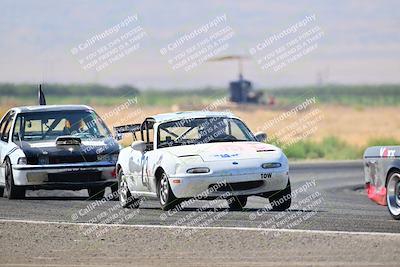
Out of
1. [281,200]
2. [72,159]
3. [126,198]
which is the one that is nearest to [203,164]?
[281,200]

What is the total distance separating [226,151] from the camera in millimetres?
17578

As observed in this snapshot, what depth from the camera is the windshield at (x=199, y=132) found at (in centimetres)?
1846

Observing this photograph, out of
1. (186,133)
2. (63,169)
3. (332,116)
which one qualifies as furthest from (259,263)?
(332,116)

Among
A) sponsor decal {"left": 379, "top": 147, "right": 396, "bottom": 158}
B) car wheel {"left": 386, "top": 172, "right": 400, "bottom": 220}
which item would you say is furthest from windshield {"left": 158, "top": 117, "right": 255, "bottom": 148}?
car wheel {"left": 386, "top": 172, "right": 400, "bottom": 220}

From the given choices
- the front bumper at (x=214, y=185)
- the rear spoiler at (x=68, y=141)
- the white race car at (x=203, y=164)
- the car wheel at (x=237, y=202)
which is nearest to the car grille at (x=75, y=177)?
the rear spoiler at (x=68, y=141)

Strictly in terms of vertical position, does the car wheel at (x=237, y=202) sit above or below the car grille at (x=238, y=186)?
below

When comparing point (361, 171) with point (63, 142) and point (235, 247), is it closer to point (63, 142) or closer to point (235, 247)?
point (63, 142)

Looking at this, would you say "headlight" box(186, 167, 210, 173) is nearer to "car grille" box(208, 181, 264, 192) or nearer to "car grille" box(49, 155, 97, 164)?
"car grille" box(208, 181, 264, 192)

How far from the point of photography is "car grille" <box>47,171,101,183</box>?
21.0m

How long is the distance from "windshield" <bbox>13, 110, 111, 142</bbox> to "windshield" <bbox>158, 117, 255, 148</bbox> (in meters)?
3.57

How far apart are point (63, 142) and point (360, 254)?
32.5 ft

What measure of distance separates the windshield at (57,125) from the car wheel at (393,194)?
24.7 ft

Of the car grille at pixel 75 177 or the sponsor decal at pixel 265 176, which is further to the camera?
the car grille at pixel 75 177

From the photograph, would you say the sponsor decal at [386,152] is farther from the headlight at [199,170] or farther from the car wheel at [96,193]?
the car wheel at [96,193]
